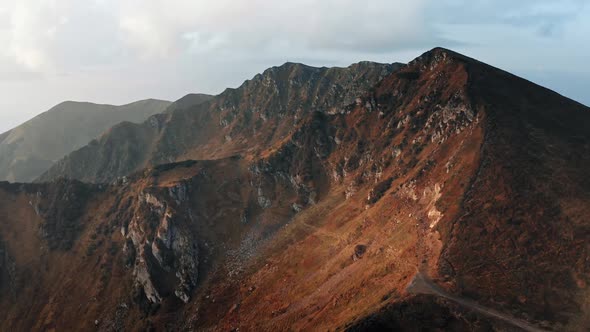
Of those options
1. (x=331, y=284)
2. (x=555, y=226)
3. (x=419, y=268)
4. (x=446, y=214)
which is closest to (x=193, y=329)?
(x=331, y=284)

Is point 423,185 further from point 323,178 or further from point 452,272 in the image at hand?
point 323,178

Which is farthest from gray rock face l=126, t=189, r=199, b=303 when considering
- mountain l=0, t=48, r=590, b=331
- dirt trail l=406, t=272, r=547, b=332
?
dirt trail l=406, t=272, r=547, b=332

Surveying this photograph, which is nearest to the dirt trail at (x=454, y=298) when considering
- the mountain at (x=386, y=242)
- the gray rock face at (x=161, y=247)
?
the mountain at (x=386, y=242)

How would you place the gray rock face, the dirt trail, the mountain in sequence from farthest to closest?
1. the gray rock face
2. the mountain
3. the dirt trail

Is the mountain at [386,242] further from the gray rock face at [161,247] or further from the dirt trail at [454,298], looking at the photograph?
the gray rock face at [161,247]

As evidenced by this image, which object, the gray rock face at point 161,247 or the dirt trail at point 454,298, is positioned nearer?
the dirt trail at point 454,298

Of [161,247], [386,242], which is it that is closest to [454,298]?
[386,242]

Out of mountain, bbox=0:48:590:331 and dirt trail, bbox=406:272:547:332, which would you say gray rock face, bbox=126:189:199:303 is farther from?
dirt trail, bbox=406:272:547:332
